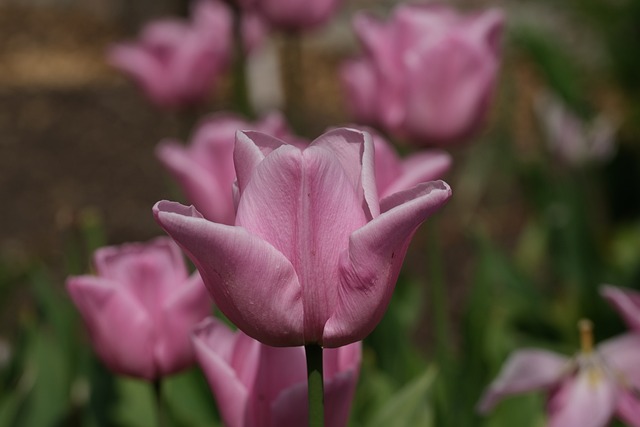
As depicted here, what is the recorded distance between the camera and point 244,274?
2.16 feet

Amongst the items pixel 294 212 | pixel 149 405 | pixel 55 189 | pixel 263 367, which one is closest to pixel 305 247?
pixel 294 212

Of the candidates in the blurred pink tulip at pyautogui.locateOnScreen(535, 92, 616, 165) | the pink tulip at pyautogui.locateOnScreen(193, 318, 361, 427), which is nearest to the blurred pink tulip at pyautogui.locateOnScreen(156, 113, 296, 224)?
the pink tulip at pyautogui.locateOnScreen(193, 318, 361, 427)

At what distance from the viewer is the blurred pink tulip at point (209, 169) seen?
139cm

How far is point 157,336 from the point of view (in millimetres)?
1045

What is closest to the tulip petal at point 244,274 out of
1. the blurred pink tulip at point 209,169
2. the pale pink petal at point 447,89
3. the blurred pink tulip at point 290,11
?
the blurred pink tulip at point 209,169

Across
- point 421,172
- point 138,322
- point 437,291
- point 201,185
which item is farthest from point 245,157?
point 437,291

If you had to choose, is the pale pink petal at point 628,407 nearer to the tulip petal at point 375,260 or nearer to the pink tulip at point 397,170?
the pink tulip at point 397,170

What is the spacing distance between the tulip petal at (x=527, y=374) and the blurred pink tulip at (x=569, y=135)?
5.07 ft

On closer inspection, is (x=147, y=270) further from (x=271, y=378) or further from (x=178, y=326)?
(x=271, y=378)

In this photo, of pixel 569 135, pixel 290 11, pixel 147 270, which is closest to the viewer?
pixel 147 270

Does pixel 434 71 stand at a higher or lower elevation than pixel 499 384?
higher

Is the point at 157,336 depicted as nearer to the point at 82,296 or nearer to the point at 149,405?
the point at 82,296

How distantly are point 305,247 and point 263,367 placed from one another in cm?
15

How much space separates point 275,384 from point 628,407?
378mm
